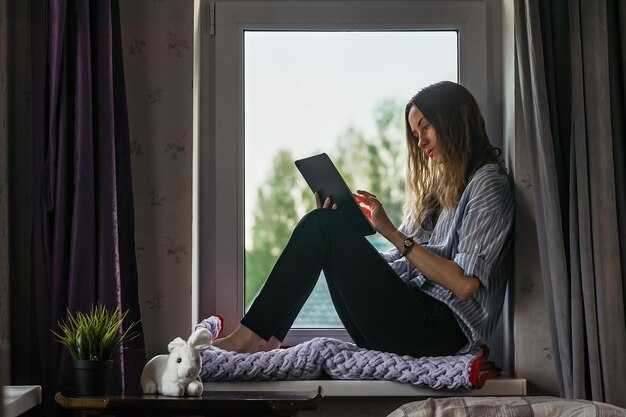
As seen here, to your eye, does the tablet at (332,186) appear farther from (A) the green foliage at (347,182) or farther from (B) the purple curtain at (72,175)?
(B) the purple curtain at (72,175)

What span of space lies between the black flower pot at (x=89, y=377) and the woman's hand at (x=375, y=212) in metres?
0.82

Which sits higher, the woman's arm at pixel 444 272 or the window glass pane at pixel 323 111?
the window glass pane at pixel 323 111

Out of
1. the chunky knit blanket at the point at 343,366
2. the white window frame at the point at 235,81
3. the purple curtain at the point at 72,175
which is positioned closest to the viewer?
the purple curtain at the point at 72,175

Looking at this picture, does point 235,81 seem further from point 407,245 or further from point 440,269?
point 440,269

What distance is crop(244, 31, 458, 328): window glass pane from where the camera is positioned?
2.67m

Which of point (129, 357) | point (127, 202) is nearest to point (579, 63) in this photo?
point (127, 202)

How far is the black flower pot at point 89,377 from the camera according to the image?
1961 mm

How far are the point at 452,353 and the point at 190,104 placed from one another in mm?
994

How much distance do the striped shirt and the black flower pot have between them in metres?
0.93

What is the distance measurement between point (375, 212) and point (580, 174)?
548mm

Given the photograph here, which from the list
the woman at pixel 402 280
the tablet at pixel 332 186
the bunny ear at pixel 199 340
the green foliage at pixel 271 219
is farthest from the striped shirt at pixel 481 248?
the bunny ear at pixel 199 340

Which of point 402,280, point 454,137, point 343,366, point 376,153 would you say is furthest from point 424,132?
point 343,366

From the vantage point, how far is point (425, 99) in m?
2.53

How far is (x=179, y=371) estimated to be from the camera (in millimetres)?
2004
